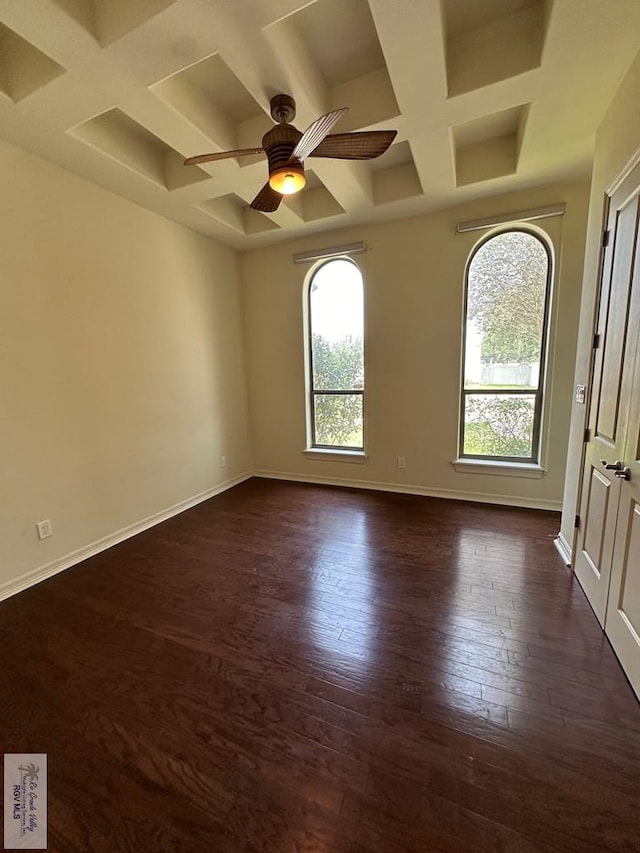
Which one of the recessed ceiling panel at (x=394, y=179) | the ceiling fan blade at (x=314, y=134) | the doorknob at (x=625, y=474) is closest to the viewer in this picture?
the ceiling fan blade at (x=314, y=134)

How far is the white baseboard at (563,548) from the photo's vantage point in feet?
7.82

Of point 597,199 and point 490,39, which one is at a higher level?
point 490,39

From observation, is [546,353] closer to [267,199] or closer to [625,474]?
[625,474]

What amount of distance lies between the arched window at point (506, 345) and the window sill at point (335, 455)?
1.16 m

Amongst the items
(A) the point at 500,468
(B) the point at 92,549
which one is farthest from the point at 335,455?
(B) the point at 92,549

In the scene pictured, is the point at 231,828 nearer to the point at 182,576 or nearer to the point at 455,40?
the point at 182,576

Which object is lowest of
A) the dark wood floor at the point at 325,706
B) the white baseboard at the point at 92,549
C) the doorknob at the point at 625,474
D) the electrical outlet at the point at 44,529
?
the dark wood floor at the point at 325,706

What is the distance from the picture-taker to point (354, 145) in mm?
1722

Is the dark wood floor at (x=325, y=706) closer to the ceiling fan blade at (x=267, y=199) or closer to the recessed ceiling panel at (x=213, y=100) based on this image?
the ceiling fan blade at (x=267, y=199)

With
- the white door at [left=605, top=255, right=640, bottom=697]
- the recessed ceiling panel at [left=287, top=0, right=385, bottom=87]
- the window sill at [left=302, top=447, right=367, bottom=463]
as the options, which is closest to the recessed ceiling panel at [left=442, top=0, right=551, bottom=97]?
the recessed ceiling panel at [left=287, top=0, right=385, bottom=87]

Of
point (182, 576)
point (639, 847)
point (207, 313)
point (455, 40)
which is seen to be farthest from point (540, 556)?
point (207, 313)

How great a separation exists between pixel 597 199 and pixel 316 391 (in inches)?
116

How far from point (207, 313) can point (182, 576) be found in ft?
8.95

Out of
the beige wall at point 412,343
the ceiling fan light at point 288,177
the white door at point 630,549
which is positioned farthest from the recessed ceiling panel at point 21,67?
the white door at point 630,549
